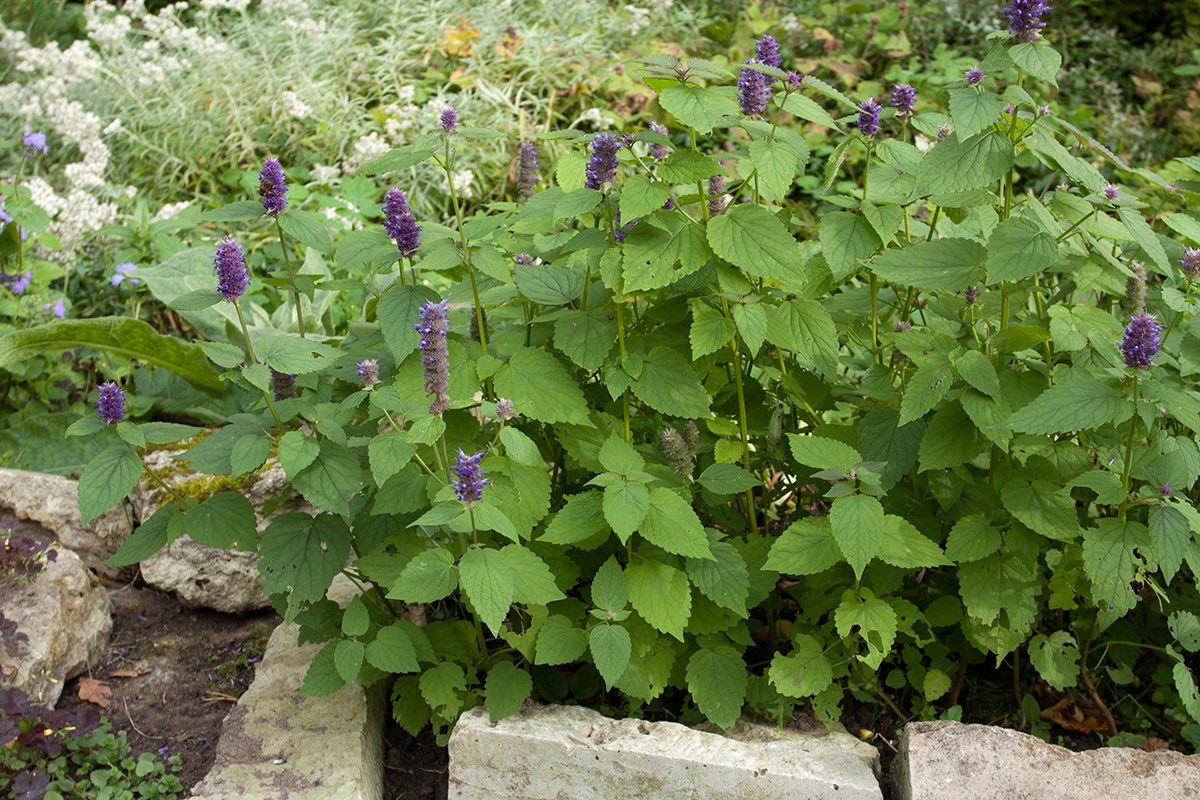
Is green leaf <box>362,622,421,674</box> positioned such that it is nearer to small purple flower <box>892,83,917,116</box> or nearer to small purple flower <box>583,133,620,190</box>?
small purple flower <box>583,133,620,190</box>

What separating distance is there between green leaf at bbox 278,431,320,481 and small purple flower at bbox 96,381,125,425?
0.35m

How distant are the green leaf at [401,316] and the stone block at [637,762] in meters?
0.84

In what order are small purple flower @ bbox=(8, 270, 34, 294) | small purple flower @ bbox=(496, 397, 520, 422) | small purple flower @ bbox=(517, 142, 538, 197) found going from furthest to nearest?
small purple flower @ bbox=(8, 270, 34, 294) < small purple flower @ bbox=(517, 142, 538, 197) < small purple flower @ bbox=(496, 397, 520, 422)

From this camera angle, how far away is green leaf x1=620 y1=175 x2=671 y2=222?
5.79ft

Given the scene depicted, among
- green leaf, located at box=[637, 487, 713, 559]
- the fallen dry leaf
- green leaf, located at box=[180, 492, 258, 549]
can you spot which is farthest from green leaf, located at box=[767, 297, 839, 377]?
the fallen dry leaf

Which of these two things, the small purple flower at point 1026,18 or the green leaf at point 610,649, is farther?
the green leaf at point 610,649

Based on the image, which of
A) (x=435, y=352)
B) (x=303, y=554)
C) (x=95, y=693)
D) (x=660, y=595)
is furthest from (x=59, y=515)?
Answer: (x=660, y=595)

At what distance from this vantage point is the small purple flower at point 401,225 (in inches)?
73.5

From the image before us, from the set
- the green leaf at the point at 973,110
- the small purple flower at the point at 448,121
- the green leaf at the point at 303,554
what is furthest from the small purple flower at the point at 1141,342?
the green leaf at the point at 303,554

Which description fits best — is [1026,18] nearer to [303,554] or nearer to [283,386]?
[283,386]

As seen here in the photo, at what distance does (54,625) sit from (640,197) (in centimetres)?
193

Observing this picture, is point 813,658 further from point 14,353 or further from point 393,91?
point 393,91

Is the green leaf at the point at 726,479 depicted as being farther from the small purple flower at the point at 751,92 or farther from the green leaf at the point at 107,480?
the green leaf at the point at 107,480

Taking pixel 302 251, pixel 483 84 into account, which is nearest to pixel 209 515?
pixel 302 251
